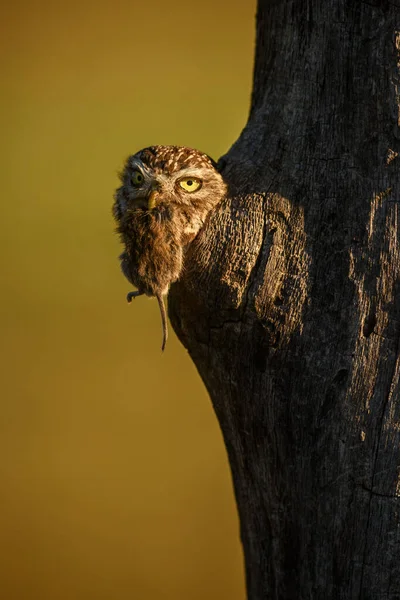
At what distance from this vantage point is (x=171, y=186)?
2.80m

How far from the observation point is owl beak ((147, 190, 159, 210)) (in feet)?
8.82

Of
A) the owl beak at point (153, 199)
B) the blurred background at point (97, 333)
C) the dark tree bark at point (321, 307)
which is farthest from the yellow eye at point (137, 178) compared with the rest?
the blurred background at point (97, 333)

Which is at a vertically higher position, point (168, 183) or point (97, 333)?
point (97, 333)

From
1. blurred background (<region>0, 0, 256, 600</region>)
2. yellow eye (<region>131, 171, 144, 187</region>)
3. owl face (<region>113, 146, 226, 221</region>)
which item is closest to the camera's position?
owl face (<region>113, 146, 226, 221</region>)

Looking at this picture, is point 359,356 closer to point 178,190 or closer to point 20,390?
point 178,190

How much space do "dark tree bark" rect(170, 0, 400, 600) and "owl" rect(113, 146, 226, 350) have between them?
0.07 m

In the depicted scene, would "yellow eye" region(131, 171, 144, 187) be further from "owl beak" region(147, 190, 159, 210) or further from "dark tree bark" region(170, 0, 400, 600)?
"dark tree bark" region(170, 0, 400, 600)

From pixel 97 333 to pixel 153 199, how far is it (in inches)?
254

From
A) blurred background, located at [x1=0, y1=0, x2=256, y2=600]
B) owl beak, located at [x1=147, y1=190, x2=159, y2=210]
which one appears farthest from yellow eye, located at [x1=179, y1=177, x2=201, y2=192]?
blurred background, located at [x1=0, y1=0, x2=256, y2=600]

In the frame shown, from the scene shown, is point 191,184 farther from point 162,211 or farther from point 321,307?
point 321,307

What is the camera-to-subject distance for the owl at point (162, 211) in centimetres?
258

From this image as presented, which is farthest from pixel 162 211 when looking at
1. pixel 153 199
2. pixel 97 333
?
pixel 97 333

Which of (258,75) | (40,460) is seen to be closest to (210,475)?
(40,460)

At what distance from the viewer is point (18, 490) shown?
739 centimetres
